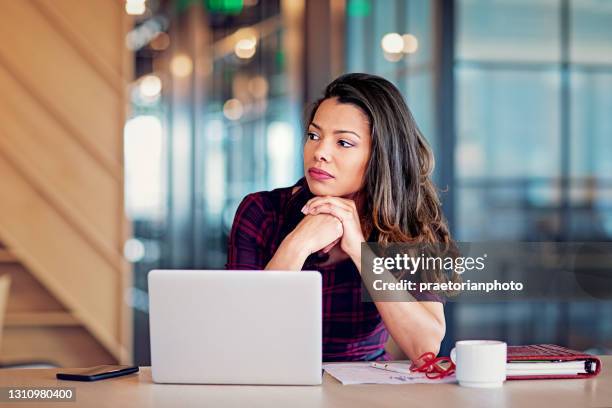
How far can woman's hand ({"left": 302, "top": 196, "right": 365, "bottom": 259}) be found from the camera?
237cm

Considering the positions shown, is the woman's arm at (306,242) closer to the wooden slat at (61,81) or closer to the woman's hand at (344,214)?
the woman's hand at (344,214)

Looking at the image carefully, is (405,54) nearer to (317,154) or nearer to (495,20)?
(495,20)

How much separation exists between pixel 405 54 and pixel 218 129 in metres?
1.70

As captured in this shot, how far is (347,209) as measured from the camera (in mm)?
2414

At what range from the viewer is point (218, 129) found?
617 cm

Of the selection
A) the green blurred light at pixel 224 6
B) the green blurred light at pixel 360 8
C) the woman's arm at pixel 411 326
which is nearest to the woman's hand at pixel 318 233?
the woman's arm at pixel 411 326

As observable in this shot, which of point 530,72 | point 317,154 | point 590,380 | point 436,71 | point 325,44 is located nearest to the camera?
point 590,380

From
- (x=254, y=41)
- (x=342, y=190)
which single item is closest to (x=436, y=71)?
(x=254, y=41)

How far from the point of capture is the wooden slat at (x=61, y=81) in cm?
423

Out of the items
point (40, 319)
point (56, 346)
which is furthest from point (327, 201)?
point (56, 346)

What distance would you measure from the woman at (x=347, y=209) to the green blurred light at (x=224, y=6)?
3832 mm

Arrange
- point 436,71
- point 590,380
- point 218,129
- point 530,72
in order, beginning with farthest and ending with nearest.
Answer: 1. point 218,129
2. point 530,72
3. point 436,71
4. point 590,380

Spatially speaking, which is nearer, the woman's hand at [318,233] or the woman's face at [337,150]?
the woman's hand at [318,233]

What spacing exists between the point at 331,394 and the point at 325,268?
75 cm
